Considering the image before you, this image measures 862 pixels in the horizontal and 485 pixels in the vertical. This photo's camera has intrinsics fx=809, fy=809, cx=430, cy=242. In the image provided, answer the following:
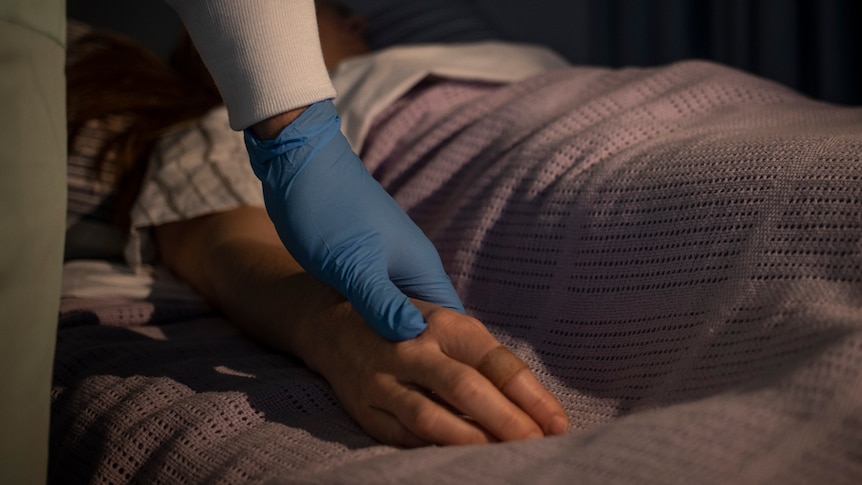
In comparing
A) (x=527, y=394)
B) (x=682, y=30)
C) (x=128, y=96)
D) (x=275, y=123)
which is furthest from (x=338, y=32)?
(x=527, y=394)

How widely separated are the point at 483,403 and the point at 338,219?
0.22m

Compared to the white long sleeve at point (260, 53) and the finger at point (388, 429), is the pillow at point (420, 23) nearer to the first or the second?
the white long sleeve at point (260, 53)

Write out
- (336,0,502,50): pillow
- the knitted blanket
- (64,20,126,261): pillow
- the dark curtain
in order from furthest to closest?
(336,0,502,50): pillow, the dark curtain, (64,20,126,261): pillow, the knitted blanket

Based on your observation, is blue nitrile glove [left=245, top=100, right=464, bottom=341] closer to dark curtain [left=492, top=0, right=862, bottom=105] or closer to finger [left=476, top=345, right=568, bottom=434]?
finger [left=476, top=345, right=568, bottom=434]

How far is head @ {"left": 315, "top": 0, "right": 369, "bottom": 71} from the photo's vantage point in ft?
4.71

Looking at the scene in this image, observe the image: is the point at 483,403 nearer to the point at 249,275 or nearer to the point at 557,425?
the point at 557,425

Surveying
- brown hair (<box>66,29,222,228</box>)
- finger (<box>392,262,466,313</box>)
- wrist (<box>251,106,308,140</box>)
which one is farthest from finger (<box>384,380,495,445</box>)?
brown hair (<box>66,29,222,228</box>)

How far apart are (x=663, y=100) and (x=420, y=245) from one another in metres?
0.39

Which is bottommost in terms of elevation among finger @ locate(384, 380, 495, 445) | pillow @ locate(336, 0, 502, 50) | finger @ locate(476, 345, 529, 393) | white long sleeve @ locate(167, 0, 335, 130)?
finger @ locate(384, 380, 495, 445)

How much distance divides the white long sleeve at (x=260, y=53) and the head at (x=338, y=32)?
2.30 feet

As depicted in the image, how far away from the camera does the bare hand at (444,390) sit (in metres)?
0.57

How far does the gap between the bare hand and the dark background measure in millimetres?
1098

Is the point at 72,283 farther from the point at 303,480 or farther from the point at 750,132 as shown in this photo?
the point at 750,132

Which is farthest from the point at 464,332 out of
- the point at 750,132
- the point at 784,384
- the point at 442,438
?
the point at 750,132
